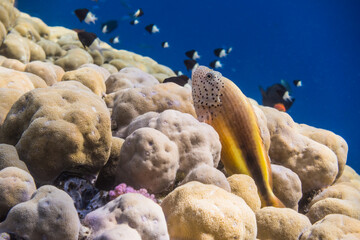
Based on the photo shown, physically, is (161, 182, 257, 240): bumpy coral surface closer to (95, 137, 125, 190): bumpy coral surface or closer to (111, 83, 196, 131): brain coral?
(95, 137, 125, 190): bumpy coral surface

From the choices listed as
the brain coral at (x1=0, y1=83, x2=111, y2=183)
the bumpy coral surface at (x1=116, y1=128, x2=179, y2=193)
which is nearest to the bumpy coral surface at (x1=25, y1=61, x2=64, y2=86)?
the brain coral at (x1=0, y1=83, x2=111, y2=183)

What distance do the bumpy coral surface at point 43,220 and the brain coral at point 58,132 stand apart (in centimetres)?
74

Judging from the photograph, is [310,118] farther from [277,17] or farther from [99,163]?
[99,163]

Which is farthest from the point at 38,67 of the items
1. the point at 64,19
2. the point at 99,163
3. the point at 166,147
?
the point at 64,19

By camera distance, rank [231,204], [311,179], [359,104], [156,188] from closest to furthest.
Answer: [231,204] → [156,188] → [311,179] → [359,104]

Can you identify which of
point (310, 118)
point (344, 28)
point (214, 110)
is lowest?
point (214, 110)

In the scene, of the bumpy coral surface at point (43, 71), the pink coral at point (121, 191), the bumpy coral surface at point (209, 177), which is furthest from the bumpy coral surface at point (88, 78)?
the bumpy coral surface at point (209, 177)

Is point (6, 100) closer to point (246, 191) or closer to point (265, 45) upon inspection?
point (246, 191)

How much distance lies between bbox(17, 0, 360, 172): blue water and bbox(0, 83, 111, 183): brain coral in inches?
3161

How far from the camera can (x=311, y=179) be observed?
375 centimetres

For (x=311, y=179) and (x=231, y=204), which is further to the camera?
(x=311, y=179)

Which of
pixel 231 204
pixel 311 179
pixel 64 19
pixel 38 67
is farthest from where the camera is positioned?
pixel 64 19

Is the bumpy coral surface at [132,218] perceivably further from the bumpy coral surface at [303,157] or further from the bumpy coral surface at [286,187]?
the bumpy coral surface at [303,157]

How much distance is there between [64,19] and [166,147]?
65.7m
